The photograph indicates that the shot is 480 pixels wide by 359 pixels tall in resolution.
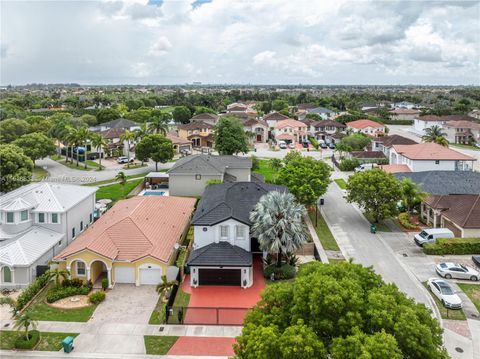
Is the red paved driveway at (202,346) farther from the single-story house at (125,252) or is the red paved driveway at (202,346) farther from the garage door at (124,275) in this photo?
the garage door at (124,275)

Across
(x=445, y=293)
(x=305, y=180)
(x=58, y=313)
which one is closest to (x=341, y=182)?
(x=305, y=180)

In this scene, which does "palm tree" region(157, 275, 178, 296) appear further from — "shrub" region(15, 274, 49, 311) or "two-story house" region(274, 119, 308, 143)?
"two-story house" region(274, 119, 308, 143)

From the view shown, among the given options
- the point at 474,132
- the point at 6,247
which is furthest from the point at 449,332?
the point at 474,132

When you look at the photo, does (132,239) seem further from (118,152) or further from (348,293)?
(118,152)

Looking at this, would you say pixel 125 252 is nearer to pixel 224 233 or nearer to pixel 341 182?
pixel 224 233

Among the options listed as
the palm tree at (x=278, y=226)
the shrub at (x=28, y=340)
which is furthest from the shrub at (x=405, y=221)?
the shrub at (x=28, y=340)

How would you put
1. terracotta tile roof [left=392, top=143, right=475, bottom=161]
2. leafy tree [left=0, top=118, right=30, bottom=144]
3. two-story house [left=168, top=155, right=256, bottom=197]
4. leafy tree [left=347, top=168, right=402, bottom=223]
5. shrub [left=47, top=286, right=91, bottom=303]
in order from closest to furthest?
shrub [left=47, top=286, right=91, bottom=303]
leafy tree [left=347, top=168, right=402, bottom=223]
two-story house [left=168, top=155, right=256, bottom=197]
terracotta tile roof [left=392, top=143, right=475, bottom=161]
leafy tree [left=0, top=118, right=30, bottom=144]

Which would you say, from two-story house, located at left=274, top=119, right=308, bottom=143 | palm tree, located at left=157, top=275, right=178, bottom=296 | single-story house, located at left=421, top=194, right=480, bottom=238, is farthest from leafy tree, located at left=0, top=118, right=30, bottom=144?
single-story house, located at left=421, top=194, right=480, bottom=238
